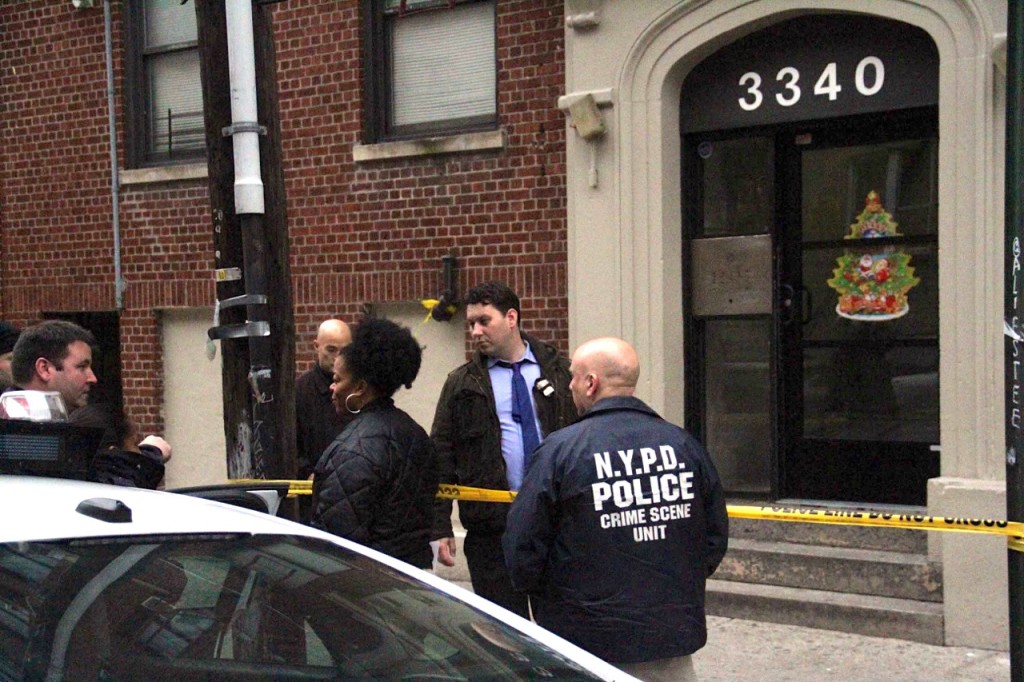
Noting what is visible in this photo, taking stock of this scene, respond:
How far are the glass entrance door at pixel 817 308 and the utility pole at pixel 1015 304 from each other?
344 cm

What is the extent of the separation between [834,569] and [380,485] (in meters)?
3.90

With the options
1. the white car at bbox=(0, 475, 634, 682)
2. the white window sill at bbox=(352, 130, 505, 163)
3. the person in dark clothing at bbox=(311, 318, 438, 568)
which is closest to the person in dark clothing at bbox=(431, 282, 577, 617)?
the person in dark clothing at bbox=(311, 318, 438, 568)

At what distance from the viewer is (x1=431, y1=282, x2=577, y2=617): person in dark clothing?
5488mm

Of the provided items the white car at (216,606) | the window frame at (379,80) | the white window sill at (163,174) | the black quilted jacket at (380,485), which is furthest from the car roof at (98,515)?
the white window sill at (163,174)

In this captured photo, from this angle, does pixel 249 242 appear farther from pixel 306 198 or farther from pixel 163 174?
pixel 163 174

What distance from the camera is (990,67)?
6.91 meters

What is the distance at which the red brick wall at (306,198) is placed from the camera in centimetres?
867

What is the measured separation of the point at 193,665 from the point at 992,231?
18.0 ft

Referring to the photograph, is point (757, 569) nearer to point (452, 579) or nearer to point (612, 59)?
point (452, 579)

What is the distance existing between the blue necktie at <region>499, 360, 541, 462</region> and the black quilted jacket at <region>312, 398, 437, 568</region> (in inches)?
34.0

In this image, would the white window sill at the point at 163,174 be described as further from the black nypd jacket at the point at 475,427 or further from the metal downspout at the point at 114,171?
the black nypd jacket at the point at 475,427

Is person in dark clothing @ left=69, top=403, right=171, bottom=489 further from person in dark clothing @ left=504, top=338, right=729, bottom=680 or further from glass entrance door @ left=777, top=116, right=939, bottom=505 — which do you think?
glass entrance door @ left=777, top=116, right=939, bottom=505

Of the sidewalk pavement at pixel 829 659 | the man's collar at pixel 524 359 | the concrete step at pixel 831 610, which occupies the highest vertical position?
the man's collar at pixel 524 359

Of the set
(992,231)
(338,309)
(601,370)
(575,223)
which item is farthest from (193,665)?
(338,309)
